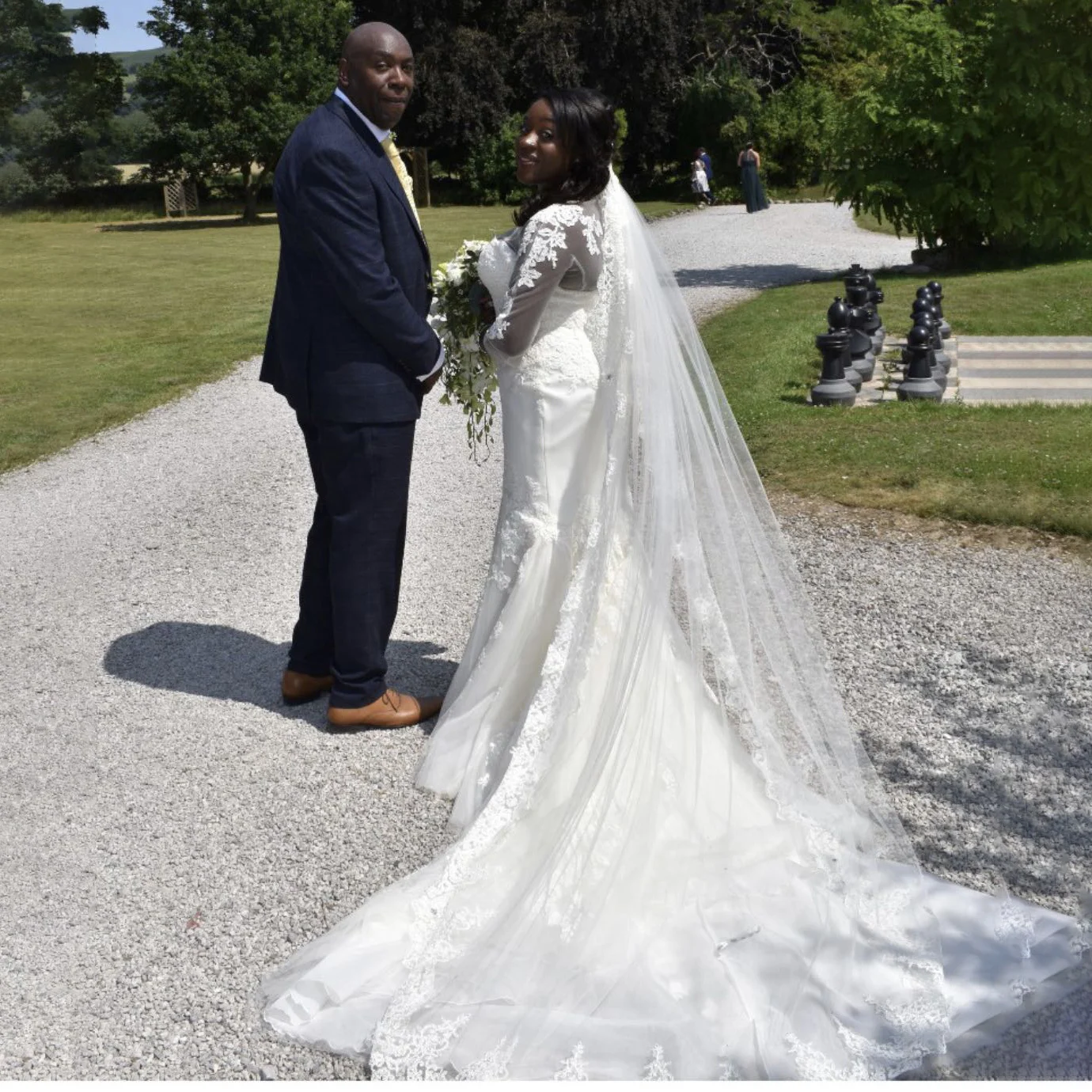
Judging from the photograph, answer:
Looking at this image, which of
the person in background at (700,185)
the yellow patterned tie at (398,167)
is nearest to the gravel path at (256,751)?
the yellow patterned tie at (398,167)

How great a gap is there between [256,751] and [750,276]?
16.0m

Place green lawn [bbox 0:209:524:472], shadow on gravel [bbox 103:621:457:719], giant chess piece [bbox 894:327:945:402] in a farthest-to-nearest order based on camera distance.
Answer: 1. green lawn [bbox 0:209:524:472]
2. giant chess piece [bbox 894:327:945:402]
3. shadow on gravel [bbox 103:621:457:719]

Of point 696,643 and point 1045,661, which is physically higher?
point 696,643

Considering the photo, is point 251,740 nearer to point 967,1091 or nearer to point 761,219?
point 967,1091

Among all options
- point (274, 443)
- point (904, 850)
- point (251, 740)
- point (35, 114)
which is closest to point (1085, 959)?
point (904, 850)

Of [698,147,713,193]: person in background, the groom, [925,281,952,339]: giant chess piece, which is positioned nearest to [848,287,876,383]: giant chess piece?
[925,281,952,339]: giant chess piece

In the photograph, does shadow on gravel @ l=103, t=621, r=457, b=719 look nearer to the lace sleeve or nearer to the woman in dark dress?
the lace sleeve

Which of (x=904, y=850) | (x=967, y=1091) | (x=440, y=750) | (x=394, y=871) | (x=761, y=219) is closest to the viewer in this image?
(x=967, y=1091)

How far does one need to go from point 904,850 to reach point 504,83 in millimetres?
38512

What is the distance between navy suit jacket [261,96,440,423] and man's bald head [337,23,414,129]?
0.06 metres

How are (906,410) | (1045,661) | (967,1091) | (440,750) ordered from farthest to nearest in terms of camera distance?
(906,410)
(1045,661)
(440,750)
(967,1091)

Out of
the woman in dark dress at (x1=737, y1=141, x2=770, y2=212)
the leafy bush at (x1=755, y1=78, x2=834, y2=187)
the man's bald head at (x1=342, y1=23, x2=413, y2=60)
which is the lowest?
the man's bald head at (x1=342, y1=23, x2=413, y2=60)

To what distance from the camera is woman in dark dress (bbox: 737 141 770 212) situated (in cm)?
3157

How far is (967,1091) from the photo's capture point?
9.75ft
